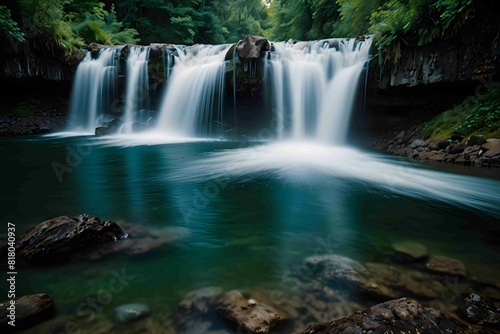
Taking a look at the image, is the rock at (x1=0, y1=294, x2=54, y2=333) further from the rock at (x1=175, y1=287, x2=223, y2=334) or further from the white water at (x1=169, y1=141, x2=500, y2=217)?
the white water at (x1=169, y1=141, x2=500, y2=217)

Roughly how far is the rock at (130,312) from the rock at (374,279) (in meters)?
1.28

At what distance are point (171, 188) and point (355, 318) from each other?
4.00 meters

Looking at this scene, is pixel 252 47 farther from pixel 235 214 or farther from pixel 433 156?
pixel 235 214

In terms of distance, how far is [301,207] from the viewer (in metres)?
4.10

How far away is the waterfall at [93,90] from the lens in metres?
13.5

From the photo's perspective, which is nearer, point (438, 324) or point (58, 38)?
point (438, 324)

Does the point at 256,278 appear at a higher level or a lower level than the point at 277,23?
lower

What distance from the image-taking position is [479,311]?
5.94ft

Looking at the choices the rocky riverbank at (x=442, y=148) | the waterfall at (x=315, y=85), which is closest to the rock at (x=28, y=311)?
the rocky riverbank at (x=442, y=148)

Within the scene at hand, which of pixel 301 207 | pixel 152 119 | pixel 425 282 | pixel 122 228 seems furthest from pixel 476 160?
pixel 152 119

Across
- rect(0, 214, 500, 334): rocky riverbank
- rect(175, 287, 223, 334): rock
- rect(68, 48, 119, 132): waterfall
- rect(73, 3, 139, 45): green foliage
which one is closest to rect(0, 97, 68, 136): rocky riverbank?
rect(68, 48, 119, 132): waterfall

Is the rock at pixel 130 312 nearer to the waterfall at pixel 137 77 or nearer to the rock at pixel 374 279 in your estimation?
the rock at pixel 374 279

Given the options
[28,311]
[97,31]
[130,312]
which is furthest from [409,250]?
[97,31]

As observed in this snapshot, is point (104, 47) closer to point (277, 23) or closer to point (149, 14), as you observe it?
point (149, 14)
